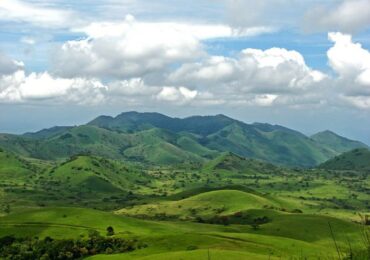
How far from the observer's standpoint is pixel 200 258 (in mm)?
150125

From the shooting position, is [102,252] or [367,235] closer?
[367,235]

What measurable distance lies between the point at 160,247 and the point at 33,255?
169ft

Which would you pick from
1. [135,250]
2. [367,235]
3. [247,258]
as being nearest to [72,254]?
[135,250]

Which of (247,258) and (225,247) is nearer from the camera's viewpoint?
(247,258)

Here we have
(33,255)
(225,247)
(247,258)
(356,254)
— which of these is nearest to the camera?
(356,254)

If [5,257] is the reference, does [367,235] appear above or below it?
above

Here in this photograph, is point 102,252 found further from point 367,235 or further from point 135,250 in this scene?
point 367,235

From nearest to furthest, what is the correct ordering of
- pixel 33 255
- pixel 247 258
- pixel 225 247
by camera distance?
1. pixel 247 258
2. pixel 225 247
3. pixel 33 255

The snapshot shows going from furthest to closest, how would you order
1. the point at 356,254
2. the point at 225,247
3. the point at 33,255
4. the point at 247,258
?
1. the point at 33,255
2. the point at 225,247
3. the point at 247,258
4. the point at 356,254

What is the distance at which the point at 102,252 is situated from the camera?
7672 inches

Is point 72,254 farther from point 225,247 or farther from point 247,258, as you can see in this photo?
point 247,258

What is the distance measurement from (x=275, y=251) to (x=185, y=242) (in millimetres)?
34056

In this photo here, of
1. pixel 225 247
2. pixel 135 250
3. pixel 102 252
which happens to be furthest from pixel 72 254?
pixel 225 247

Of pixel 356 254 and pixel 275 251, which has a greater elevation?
pixel 356 254
